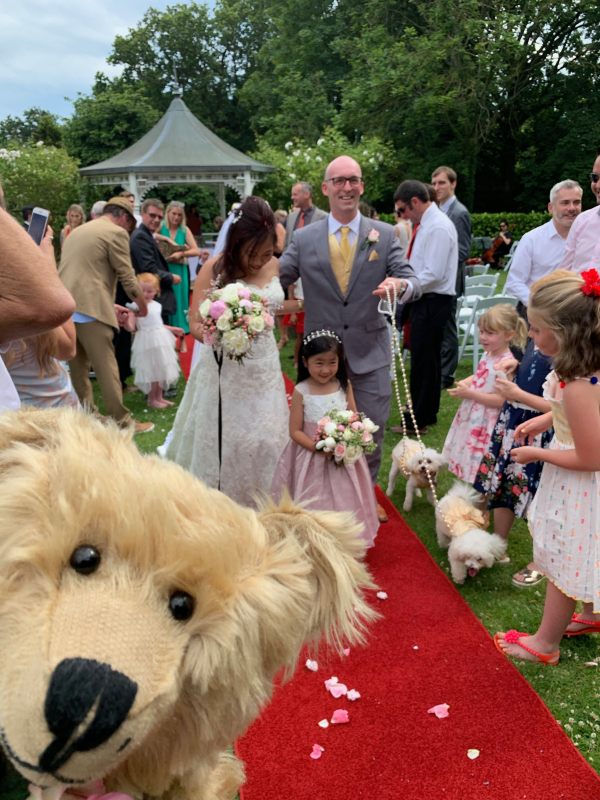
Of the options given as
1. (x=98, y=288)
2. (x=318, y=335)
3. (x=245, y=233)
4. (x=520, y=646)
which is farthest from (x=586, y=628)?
(x=98, y=288)

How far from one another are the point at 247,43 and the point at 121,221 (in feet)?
128

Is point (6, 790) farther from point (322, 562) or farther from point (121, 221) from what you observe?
point (121, 221)

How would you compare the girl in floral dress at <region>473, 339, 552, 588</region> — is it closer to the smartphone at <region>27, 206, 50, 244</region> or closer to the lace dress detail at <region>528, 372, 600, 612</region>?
the lace dress detail at <region>528, 372, 600, 612</region>

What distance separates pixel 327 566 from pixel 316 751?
183 cm

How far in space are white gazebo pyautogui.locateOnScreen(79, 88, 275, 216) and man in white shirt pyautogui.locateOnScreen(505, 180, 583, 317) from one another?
12627mm

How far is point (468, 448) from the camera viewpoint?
4.55m

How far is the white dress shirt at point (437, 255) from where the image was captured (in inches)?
242

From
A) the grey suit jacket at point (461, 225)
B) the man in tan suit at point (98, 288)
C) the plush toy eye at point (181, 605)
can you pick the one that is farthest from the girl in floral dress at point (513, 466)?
the grey suit jacket at point (461, 225)

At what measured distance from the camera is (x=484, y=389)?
443 cm

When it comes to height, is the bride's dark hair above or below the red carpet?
above

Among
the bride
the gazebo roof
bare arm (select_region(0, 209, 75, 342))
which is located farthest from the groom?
the gazebo roof

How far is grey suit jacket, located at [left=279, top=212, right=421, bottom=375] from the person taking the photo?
432 centimetres

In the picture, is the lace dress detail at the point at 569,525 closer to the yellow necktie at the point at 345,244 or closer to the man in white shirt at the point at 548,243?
the yellow necktie at the point at 345,244

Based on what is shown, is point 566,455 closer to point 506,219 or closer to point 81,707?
point 81,707
